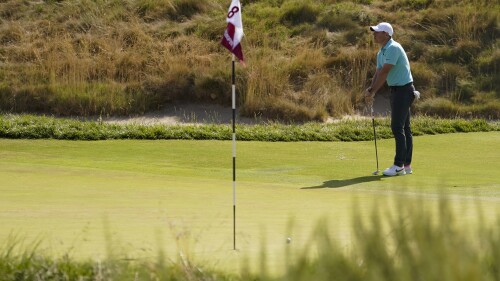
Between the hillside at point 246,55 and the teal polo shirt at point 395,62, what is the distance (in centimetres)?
892

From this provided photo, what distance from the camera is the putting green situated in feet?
20.6

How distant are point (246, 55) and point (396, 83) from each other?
39.8 feet

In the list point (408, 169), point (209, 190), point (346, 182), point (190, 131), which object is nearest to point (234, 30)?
point (209, 190)

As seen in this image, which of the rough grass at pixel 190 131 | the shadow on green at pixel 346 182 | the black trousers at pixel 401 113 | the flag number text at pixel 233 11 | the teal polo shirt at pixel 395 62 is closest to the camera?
the flag number text at pixel 233 11

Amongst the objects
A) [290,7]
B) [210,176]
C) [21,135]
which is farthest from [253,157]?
[290,7]

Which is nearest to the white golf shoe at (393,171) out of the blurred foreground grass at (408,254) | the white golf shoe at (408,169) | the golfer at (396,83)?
the golfer at (396,83)

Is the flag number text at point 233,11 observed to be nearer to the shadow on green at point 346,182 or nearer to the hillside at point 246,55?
the shadow on green at point 346,182

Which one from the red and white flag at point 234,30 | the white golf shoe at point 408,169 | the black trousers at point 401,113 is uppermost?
the red and white flag at point 234,30

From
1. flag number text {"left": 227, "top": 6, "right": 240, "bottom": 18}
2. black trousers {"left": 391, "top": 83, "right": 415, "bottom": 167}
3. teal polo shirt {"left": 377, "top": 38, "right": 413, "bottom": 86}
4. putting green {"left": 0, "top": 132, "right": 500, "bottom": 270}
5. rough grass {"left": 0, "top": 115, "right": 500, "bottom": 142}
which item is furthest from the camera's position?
rough grass {"left": 0, "top": 115, "right": 500, "bottom": 142}

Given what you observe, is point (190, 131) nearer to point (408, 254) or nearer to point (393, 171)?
point (393, 171)

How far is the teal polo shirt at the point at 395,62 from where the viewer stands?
12555 mm

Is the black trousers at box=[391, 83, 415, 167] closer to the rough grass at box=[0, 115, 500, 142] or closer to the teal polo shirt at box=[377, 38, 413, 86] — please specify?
the teal polo shirt at box=[377, 38, 413, 86]

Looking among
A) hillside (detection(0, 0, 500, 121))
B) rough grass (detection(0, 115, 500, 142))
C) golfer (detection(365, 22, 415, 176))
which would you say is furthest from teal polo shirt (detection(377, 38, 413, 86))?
hillside (detection(0, 0, 500, 121))

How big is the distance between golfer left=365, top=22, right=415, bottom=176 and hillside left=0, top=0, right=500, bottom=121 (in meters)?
8.85
